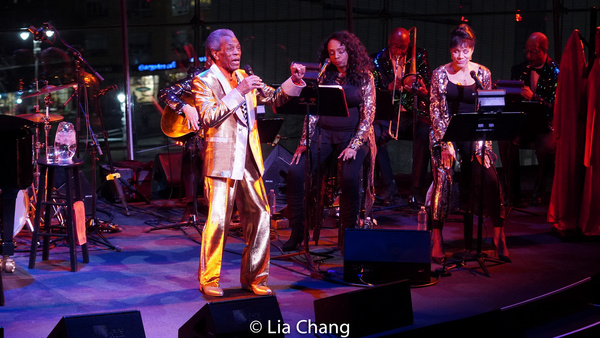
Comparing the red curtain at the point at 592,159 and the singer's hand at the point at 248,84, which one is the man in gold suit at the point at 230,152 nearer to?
the singer's hand at the point at 248,84

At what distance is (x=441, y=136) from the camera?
621 cm

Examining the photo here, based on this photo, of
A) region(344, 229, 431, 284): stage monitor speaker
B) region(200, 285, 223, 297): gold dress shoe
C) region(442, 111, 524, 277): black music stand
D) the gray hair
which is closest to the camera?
the gray hair

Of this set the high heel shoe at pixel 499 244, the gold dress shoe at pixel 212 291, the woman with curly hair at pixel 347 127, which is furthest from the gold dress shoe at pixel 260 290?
the high heel shoe at pixel 499 244

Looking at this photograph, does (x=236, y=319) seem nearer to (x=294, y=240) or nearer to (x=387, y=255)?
(x=387, y=255)

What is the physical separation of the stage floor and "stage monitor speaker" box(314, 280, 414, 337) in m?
0.06

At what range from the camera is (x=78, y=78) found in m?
7.30

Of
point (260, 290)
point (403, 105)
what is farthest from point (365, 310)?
point (403, 105)

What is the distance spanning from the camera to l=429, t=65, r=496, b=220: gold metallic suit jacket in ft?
20.5

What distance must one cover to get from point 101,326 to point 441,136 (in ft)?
11.9

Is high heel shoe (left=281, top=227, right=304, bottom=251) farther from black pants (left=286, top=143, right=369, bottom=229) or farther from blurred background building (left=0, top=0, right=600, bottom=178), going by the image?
blurred background building (left=0, top=0, right=600, bottom=178)

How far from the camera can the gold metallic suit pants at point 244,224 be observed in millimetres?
5098

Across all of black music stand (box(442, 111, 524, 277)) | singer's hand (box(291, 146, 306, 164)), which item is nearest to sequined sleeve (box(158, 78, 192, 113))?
singer's hand (box(291, 146, 306, 164))

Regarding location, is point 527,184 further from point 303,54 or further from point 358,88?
point 358,88

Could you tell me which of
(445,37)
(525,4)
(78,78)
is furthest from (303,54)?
(78,78)
